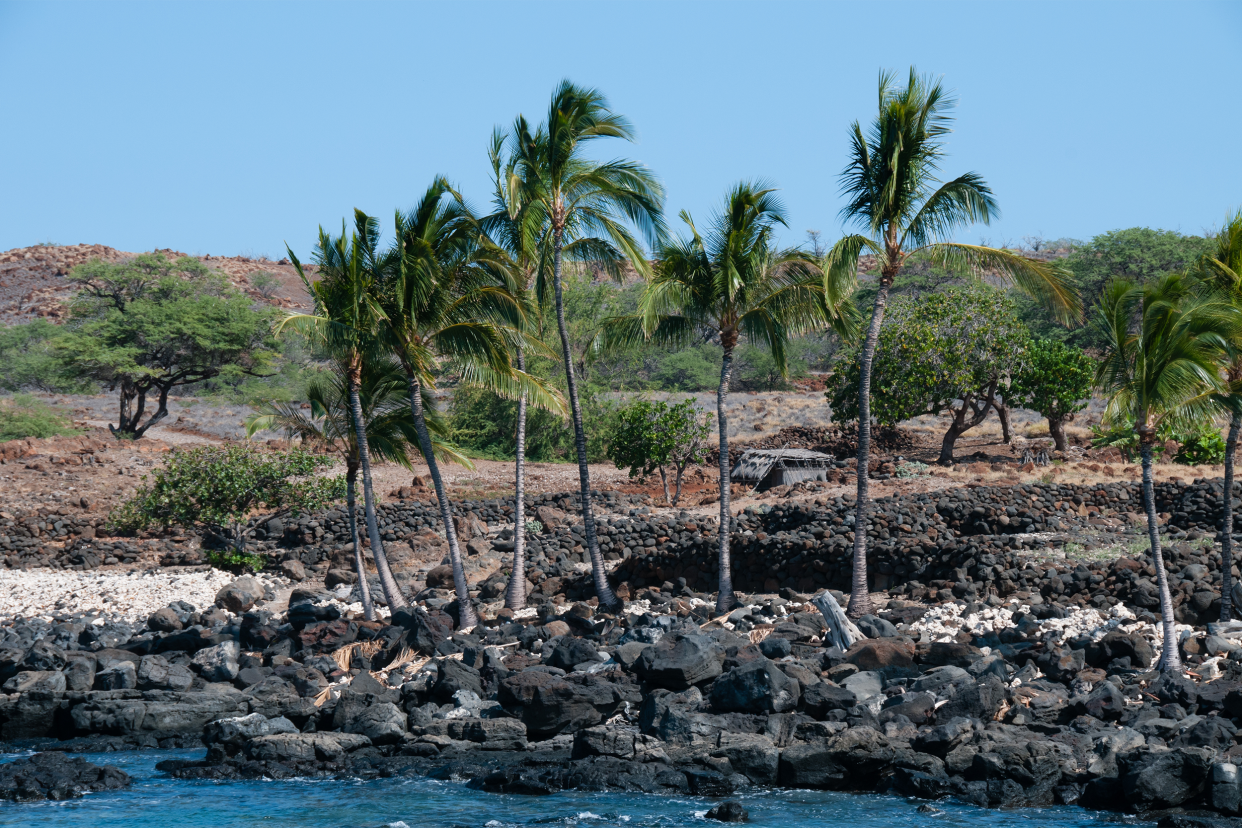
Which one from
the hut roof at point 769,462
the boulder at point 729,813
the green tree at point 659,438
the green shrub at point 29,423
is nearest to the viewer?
the boulder at point 729,813

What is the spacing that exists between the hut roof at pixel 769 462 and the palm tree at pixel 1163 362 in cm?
1816

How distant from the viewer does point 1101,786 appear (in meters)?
12.3

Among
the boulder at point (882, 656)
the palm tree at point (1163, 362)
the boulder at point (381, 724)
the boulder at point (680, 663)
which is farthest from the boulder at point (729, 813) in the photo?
the palm tree at point (1163, 362)

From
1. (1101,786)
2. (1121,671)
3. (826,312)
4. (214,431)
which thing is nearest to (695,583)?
(826,312)

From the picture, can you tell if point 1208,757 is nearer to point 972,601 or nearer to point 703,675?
point 703,675

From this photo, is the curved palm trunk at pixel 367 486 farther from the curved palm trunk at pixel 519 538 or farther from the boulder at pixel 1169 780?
the boulder at pixel 1169 780

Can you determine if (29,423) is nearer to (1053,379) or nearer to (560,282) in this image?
(560,282)

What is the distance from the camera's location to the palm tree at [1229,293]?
15.5 metres

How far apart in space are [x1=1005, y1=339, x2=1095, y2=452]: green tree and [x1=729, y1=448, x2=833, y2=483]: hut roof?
6287 mm

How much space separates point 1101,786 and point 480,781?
7447 millimetres

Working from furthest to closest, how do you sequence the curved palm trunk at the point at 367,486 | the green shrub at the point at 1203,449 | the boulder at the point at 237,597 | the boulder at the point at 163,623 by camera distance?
the green shrub at the point at 1203,449 → the boulder at the point at 237,597 → the boulder at the point at 163,623 → the curved palm trunk at the point at 367,486

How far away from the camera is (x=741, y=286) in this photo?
1986 cm

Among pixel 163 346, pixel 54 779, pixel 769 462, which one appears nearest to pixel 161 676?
pixel 54 779

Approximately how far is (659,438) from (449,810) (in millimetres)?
20335
